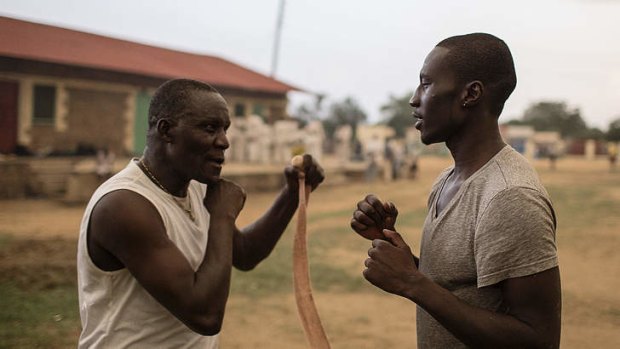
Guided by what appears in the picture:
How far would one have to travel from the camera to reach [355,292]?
716cm

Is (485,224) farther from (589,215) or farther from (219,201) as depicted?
(589,215)

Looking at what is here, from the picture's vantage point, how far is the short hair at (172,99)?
221cm

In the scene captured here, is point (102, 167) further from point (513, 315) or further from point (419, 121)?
point (513, 315)

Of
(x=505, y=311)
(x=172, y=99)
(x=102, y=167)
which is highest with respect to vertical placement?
(x=172, y=99)

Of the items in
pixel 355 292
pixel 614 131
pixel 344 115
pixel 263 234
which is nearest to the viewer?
pixel 263 234

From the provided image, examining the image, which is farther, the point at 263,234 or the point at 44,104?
the point at 44,104

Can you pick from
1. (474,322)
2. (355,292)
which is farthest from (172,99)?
(355,292)

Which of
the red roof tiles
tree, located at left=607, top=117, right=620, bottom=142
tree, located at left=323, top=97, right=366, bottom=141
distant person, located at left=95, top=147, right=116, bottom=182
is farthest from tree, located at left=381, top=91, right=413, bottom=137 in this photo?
distant person, located at left=95, top=147, right=116, bottom=182

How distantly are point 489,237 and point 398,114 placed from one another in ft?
209

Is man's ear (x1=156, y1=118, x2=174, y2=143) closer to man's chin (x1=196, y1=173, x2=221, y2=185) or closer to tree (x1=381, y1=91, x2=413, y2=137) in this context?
man's chin (x1=196, y1=173, x2=221, y2=185)

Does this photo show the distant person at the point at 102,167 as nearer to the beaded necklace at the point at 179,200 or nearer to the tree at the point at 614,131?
the beaded necklace at the point at 179,200

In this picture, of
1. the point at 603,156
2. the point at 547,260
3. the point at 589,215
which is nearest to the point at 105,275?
the point at 547,260

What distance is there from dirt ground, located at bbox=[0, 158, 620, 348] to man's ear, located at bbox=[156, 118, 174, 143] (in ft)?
11.3

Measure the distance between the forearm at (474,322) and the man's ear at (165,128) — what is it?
1.08 m
